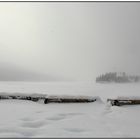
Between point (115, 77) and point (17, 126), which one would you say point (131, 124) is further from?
point (115, 77)

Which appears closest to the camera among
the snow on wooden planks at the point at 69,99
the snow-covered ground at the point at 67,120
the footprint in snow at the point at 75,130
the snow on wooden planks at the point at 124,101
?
the snow-covered ground at the point at 67,120

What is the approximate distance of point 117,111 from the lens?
221 inches

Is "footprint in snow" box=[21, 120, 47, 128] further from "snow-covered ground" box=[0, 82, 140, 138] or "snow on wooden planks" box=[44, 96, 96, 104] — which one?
"snow on wooden planks" box=[44, 96, 96, 104]

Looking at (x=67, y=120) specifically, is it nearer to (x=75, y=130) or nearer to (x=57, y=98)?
(x=75, y=130)

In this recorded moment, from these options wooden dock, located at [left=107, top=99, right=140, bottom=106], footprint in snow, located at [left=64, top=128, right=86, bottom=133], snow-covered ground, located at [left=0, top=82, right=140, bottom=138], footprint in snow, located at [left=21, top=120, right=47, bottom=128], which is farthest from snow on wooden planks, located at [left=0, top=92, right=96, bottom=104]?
footprint in snow, located at [left=64, top=128, right=86, bottom=133]

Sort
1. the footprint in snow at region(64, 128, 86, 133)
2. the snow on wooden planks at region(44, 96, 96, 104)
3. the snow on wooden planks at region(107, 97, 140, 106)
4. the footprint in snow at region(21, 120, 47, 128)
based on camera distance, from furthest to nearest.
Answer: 1. the snow on wooden planks at region(44, 96, 96, 104)
2. the snow on wooden planks at region(107, 97, 140, 106)
3. the footprint in snow at region(21, 120, 47, 128)
4. the footprint in snow at region(64, 128, 86, 133)

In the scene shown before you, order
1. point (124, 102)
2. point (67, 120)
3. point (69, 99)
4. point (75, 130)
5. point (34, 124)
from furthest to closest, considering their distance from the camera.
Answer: point (69, 99)
point (124, 102)
point (67, 120)
point (34, 124)
point (75, 130)

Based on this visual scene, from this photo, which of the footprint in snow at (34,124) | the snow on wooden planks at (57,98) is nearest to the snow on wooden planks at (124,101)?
the snow on wooden planks at (57,98)

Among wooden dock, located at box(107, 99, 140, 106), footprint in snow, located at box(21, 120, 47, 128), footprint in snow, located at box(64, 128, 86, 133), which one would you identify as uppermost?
wooden dock, located at box(107, 99, 140, 106)

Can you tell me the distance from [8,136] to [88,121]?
5.96 feet

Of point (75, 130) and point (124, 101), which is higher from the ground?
point (124, 101)

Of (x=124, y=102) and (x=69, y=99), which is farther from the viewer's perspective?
(x=69, y=99)

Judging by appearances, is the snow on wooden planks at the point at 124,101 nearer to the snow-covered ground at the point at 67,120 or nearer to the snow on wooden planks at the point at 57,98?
the snow-covered ground at the point at 67,120

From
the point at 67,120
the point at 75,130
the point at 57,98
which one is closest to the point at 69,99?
the point at 57,98
